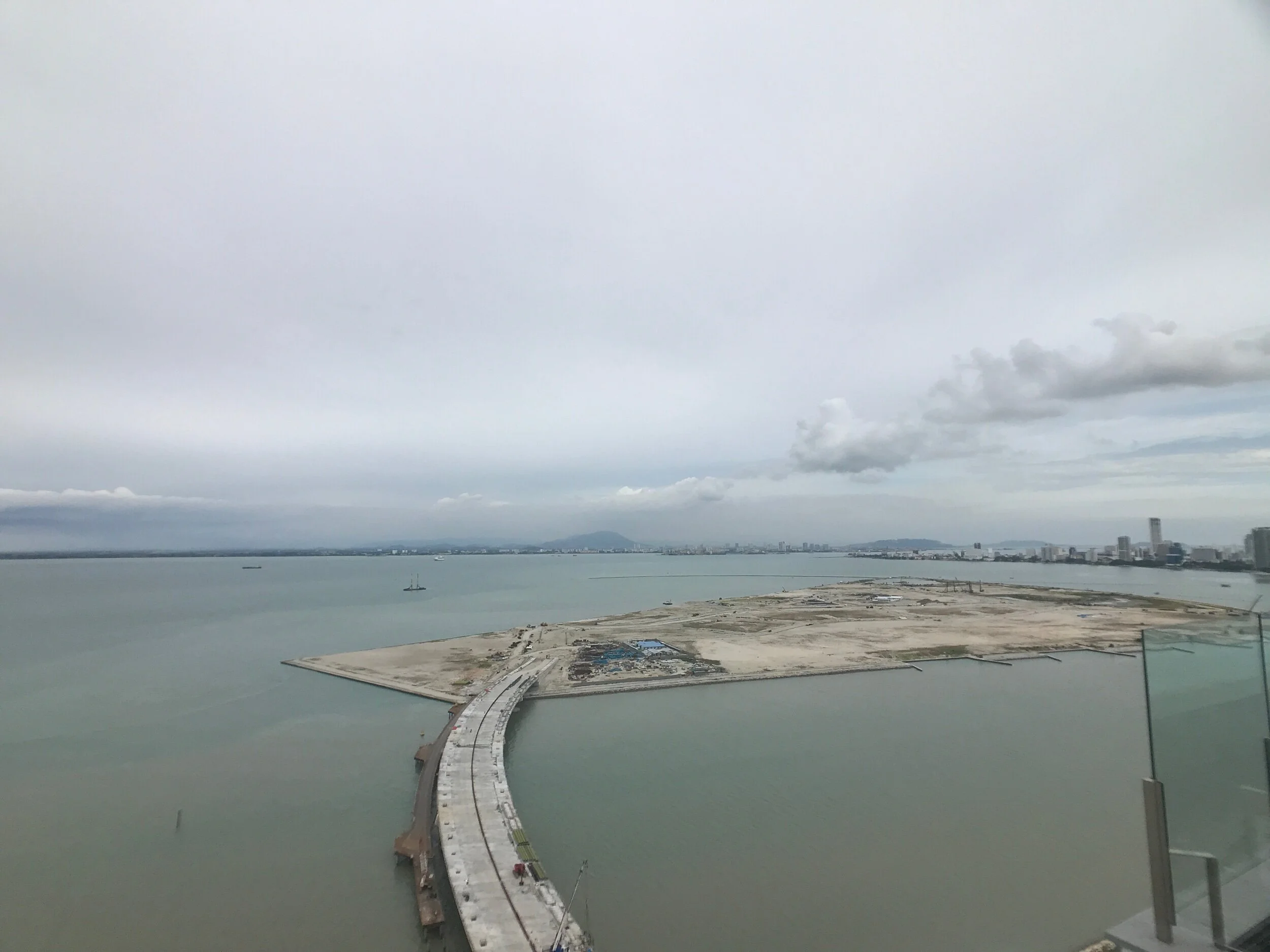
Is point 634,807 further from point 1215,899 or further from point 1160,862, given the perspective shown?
point 1215,899

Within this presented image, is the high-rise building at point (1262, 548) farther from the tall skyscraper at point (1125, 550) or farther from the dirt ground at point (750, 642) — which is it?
the tall skyscraper at point (1125, 550)

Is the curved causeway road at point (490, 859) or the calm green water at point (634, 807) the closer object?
the curved causeway road at point (490, 859)

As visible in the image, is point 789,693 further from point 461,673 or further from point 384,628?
point 384,628

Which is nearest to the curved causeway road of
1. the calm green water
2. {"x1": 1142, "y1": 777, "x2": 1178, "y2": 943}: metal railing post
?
the calm green water

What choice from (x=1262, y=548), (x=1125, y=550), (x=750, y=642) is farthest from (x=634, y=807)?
(x=1125, y=550)

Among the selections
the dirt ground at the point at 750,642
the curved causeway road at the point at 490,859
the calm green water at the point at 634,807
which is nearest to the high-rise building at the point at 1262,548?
the dirt ground at the point at 750,642
